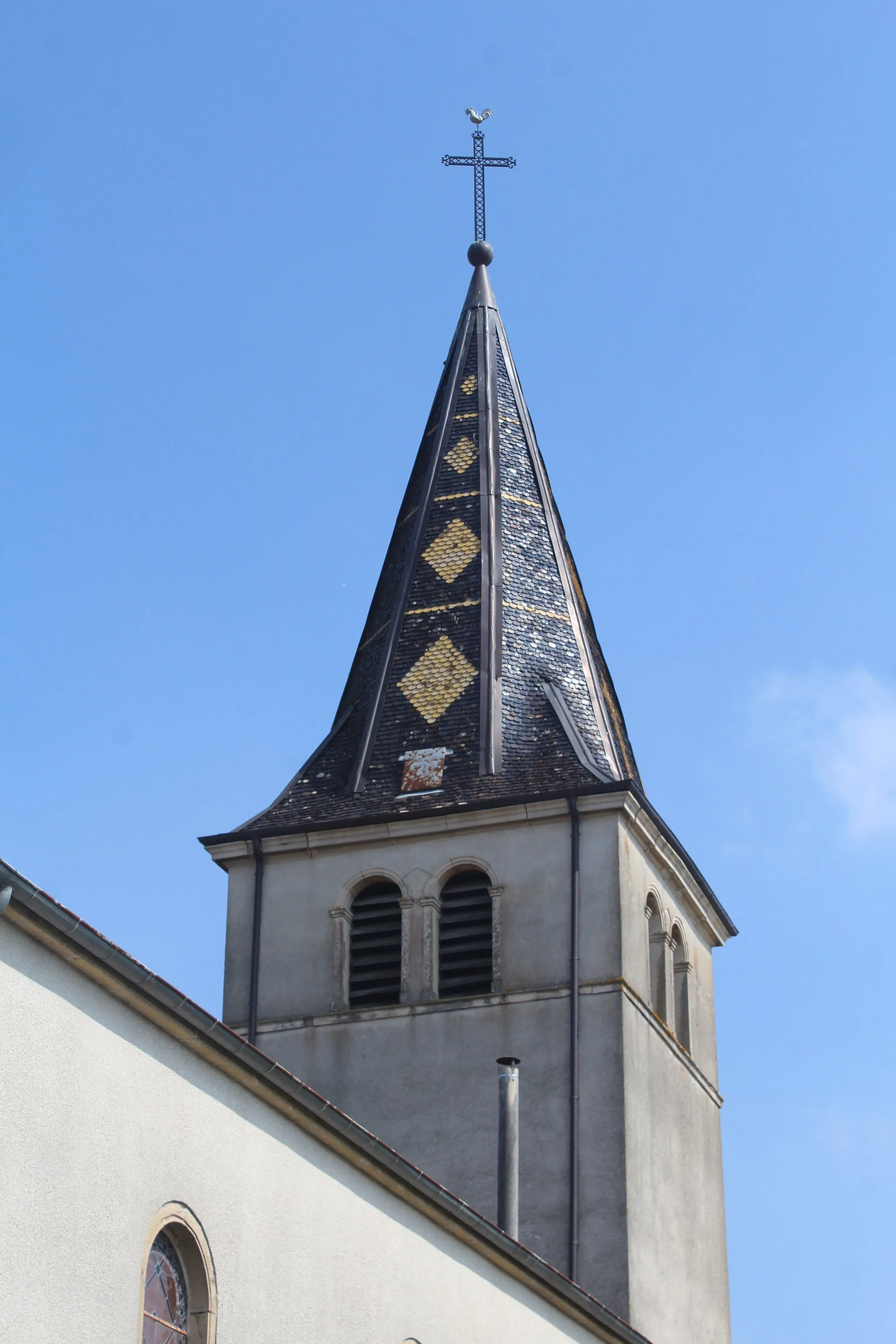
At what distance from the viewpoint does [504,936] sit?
24172mm

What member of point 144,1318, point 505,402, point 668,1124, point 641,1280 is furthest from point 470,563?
point 144,1318

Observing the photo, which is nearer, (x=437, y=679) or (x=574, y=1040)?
(x=574, y=1040)

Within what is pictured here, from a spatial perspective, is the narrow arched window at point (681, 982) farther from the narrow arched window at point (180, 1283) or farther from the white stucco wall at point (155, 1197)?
the narrow arched window at point (180, 1283)

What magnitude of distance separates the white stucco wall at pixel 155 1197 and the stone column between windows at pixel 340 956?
9080 millimetres

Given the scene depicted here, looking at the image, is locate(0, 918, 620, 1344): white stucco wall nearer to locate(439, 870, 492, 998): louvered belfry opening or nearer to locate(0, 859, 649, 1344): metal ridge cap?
locate(0, 859, 649, 1344): metal ridge cap

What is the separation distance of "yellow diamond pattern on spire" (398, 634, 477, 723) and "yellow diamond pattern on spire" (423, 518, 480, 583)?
1.16 m

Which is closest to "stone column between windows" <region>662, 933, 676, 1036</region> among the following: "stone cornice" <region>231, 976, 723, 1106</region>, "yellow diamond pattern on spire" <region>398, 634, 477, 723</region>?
"stone cornice" <region>231, 976, 723, 1106</region>

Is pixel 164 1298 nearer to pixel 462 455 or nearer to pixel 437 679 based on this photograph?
pixel 437 679

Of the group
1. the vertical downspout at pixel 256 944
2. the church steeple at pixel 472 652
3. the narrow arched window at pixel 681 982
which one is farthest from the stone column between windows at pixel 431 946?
the narrow arched window at pixel 681 982

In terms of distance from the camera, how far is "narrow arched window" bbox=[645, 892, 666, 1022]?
25.1 metres

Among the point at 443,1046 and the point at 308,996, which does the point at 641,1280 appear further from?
the point at 308,996

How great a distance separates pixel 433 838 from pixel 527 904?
1406 mm

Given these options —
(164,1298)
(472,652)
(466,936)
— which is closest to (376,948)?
(466,936)

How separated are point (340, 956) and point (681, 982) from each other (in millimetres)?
4091
